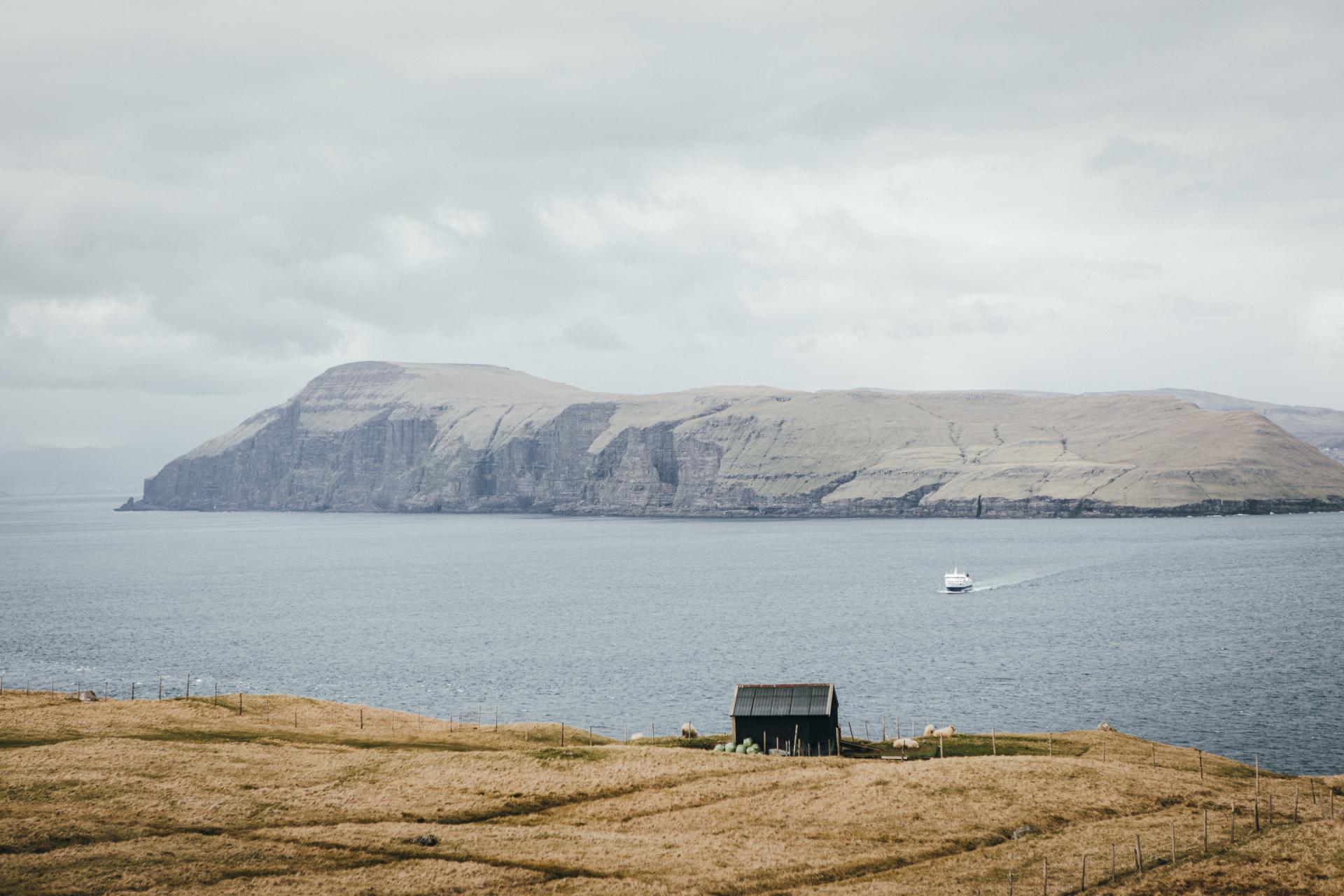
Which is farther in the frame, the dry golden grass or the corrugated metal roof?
the corrugated metal roof

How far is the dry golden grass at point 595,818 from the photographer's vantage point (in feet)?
131

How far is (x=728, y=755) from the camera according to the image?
6206 centimetres

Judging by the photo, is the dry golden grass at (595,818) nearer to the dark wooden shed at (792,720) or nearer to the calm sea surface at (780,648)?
the dark wooden shed at (792,720)

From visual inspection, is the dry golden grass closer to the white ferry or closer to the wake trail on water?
the white ferry

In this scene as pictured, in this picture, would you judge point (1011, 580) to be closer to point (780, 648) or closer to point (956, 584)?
point (956, 584)

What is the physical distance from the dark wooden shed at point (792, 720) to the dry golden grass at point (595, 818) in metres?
5.76

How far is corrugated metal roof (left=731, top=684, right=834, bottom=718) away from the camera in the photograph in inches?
2692

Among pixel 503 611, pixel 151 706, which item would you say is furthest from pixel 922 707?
pixel 503 611

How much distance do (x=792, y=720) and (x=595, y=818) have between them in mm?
21773

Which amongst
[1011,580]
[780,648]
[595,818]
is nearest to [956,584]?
[1011,580]

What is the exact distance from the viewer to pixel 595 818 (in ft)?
162

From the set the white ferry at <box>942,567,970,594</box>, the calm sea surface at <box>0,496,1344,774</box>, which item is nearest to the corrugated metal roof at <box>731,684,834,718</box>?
the calm sea surface at <box>0,496,1344,774</box>

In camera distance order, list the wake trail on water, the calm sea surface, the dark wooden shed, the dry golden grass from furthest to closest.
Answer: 1. the wake trail on water
2. the calm sea surface
3. the dark wooden shed
4. the dry golden grass

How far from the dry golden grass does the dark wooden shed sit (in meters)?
5.76
